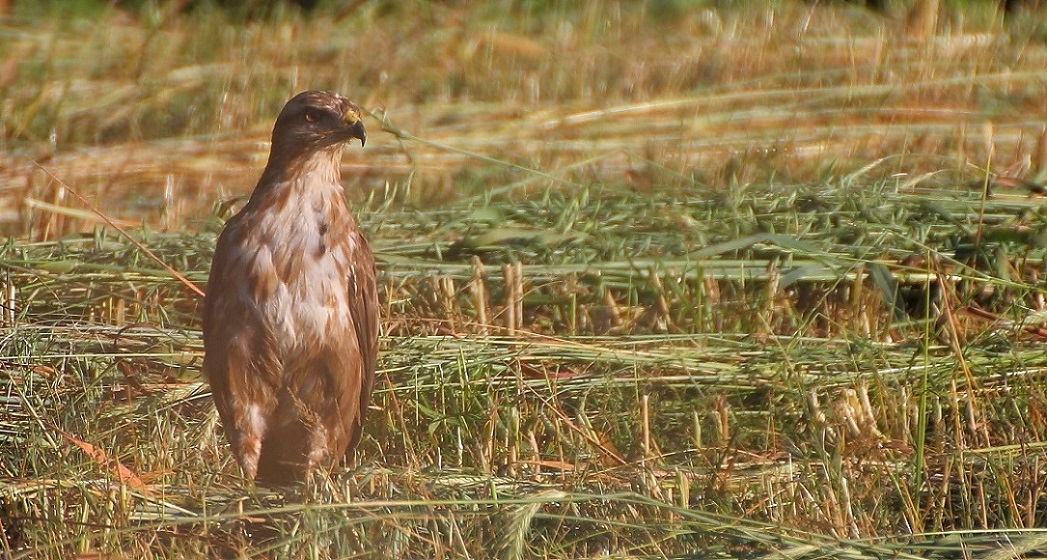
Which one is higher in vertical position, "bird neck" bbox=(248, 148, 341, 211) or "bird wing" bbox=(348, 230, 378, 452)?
"bird neck" bbox=(248, 148, 341, 211)

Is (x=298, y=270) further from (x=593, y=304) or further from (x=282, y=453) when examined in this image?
(x=593, y=304)

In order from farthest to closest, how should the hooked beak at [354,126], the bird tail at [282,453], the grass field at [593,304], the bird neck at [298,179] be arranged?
1. the bird tail at [282,453]
2. the bird neck at [298,179]
3. the hooked beak at [354,126]
4. the grass field at [593,304]

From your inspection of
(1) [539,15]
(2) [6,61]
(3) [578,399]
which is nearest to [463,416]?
(3) [578,399]

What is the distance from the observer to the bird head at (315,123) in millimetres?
4188

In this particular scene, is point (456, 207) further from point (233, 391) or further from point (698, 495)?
point (698, 495)

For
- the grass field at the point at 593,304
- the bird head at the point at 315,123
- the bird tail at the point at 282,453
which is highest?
the bird head at the point at 315,123

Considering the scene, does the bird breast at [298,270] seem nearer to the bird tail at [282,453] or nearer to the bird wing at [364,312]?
the bird wing at [364,312]

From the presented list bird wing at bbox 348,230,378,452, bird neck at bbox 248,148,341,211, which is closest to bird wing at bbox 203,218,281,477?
bird neck at bbox 248,148,341,211

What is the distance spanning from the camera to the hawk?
4.20m

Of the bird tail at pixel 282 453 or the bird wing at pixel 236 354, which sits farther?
the bird tail at pixel 282 453

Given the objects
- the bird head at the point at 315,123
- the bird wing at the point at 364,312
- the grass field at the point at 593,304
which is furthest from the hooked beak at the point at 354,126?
the grass field at the point at 593,304

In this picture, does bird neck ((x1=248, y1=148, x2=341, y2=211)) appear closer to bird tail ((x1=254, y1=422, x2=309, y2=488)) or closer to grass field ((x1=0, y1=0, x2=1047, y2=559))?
grass field ((x1=0, y1=0, x2=1047, y2=559))

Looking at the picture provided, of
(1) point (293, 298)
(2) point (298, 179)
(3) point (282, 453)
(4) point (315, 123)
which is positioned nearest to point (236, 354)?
(1) point (293, 298)

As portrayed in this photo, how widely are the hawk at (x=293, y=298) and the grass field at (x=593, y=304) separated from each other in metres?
0.22
